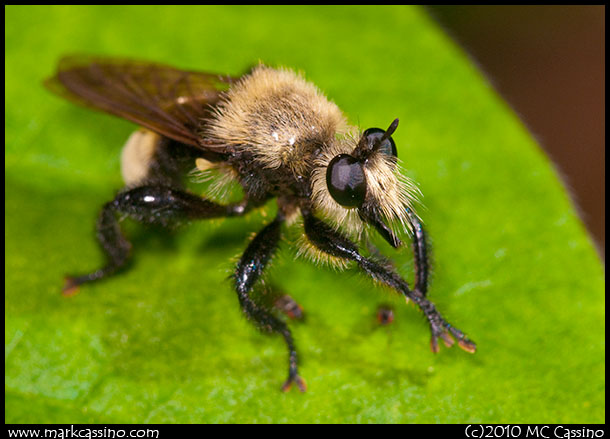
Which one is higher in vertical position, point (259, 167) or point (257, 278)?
point (259, 167)

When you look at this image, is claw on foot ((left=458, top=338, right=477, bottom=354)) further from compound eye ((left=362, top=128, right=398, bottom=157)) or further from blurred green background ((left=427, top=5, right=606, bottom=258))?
blurred green background ((left=427, top=5, right=606, bottom=258))

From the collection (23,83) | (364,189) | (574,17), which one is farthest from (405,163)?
(574,17)

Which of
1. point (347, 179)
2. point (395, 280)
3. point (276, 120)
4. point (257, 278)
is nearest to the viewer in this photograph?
point (347, 179)

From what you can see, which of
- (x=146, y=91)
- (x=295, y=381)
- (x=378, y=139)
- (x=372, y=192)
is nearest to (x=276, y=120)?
(x=378, y=139)

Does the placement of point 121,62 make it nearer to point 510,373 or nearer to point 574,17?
point 510,373

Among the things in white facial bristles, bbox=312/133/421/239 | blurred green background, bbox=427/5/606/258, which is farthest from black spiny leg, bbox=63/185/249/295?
blurred green background, bbox=427/5/606/258

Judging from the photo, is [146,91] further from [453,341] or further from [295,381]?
[453,341]

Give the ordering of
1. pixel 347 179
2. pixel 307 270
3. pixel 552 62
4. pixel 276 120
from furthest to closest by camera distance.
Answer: pixel 552 62 < pixel 307 270 < pixel 276 120 < pixel 347 179

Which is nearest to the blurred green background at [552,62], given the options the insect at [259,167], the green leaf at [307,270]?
the green leaf at [307,270]
